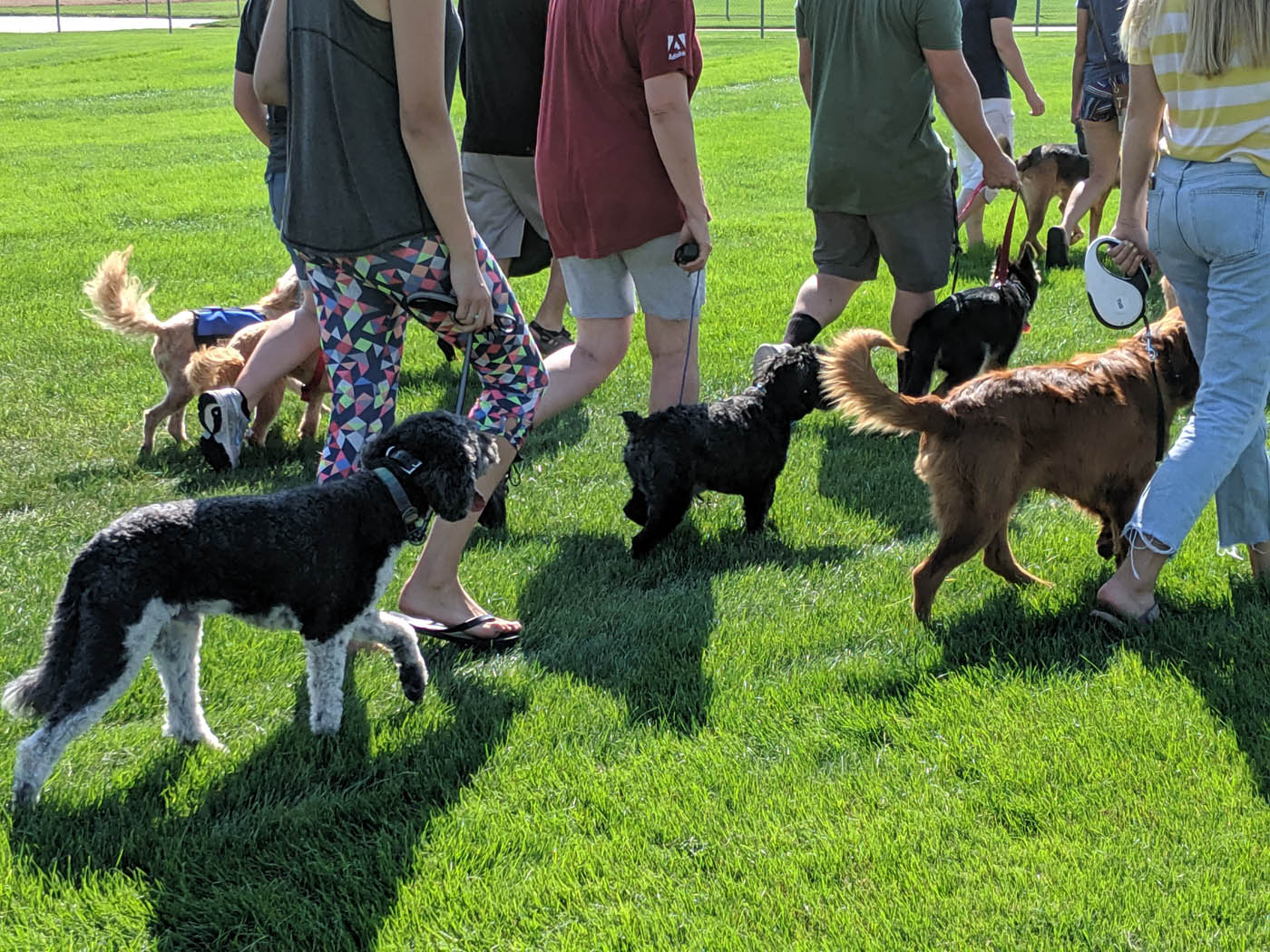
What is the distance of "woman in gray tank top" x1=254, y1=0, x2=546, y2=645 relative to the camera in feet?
11.3

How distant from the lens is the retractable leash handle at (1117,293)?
4.35 meters

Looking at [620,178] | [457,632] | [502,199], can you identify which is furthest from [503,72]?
[457,632]

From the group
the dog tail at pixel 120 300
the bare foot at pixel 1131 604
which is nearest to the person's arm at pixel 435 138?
the bare foot at pixel 1131 604

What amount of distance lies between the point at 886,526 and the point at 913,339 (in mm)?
1295

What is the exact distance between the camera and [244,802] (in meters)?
3.40

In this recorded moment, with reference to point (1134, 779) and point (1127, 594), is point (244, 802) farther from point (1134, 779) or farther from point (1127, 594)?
point (1127, 594)

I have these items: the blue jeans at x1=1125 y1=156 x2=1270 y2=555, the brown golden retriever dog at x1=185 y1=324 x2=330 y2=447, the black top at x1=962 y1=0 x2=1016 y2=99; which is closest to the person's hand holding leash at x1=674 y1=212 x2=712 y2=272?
the blue jeans at x1=1125 y1=156 x2=1270 y2=555

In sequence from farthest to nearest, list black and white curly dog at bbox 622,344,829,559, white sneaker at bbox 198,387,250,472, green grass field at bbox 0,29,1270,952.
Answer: white sneaker at bbox 198,387,250,472, black and white curly dog at bbox 622,344,829,559, green grass field at bbox 0,29,1270,952

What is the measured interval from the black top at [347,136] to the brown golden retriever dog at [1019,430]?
1575 millimetres

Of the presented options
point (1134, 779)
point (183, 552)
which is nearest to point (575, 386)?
point (183, 552)

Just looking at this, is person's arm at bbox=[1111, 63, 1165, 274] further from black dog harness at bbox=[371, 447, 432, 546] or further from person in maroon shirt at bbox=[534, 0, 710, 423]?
black dog harness at bbox=[371, 447, 432, 546]

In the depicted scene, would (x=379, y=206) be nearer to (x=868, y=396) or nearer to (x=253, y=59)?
(x=868, y=396)

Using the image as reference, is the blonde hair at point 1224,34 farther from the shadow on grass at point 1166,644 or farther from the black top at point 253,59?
the black top at point 253,59

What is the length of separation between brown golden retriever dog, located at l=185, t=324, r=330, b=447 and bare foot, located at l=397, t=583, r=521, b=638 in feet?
7.39
